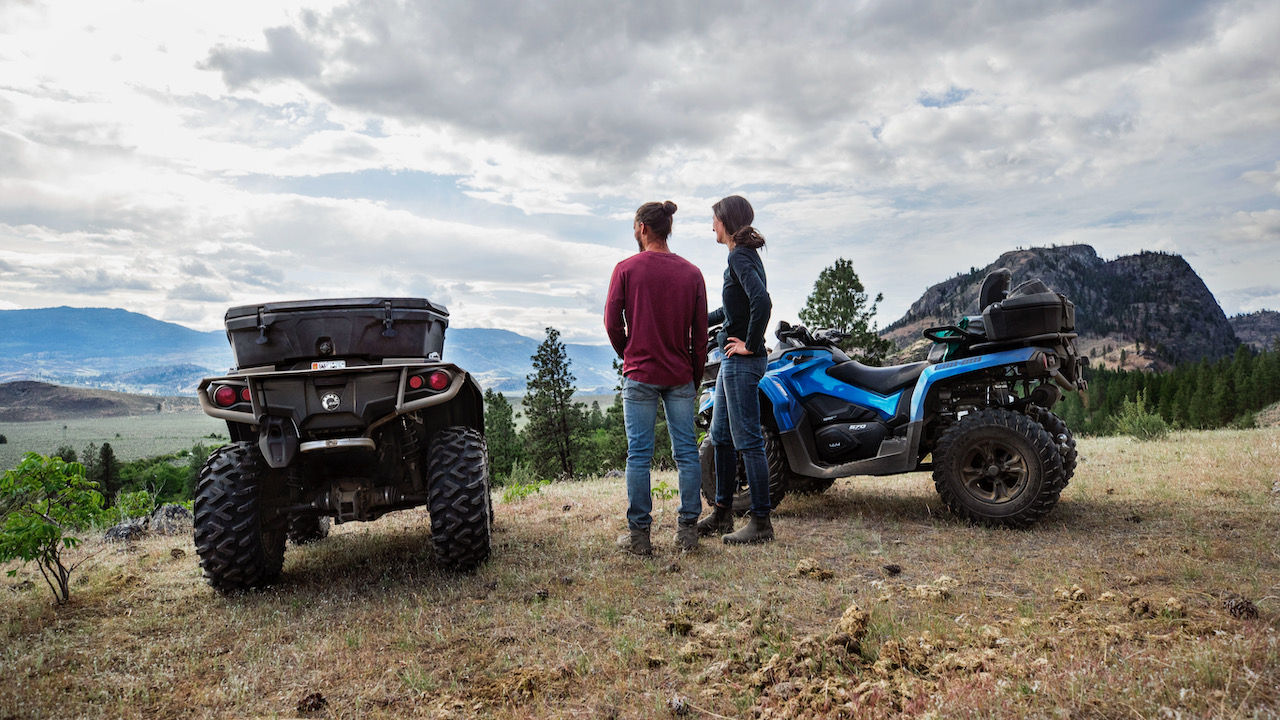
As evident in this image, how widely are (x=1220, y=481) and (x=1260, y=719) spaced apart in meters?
6.18

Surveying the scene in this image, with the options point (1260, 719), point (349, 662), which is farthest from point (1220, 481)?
point (349, 662)

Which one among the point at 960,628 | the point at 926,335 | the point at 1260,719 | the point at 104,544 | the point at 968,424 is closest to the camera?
the point at 1260,719

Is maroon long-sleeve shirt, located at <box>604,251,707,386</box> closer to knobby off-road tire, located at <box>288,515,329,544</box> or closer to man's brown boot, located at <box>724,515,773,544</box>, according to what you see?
man's brown boot, located at <box>724,515,773,544</box>

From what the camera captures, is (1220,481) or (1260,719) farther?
(1220,481)

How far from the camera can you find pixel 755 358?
5270mm

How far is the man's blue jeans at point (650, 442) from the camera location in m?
5.02

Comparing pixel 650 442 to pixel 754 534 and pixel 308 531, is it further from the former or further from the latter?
pixel 308 531

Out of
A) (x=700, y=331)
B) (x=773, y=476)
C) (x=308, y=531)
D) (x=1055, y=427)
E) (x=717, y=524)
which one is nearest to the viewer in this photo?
(x=700, y=331)

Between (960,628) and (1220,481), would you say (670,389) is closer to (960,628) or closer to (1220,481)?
(960,628)

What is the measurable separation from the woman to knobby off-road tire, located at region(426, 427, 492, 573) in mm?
1840

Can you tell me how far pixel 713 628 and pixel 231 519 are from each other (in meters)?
3.02

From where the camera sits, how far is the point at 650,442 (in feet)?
16.9

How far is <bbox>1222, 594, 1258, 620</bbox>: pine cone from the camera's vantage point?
10.4 feet

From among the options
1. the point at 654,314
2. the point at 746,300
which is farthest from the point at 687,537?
the point at 746,300
